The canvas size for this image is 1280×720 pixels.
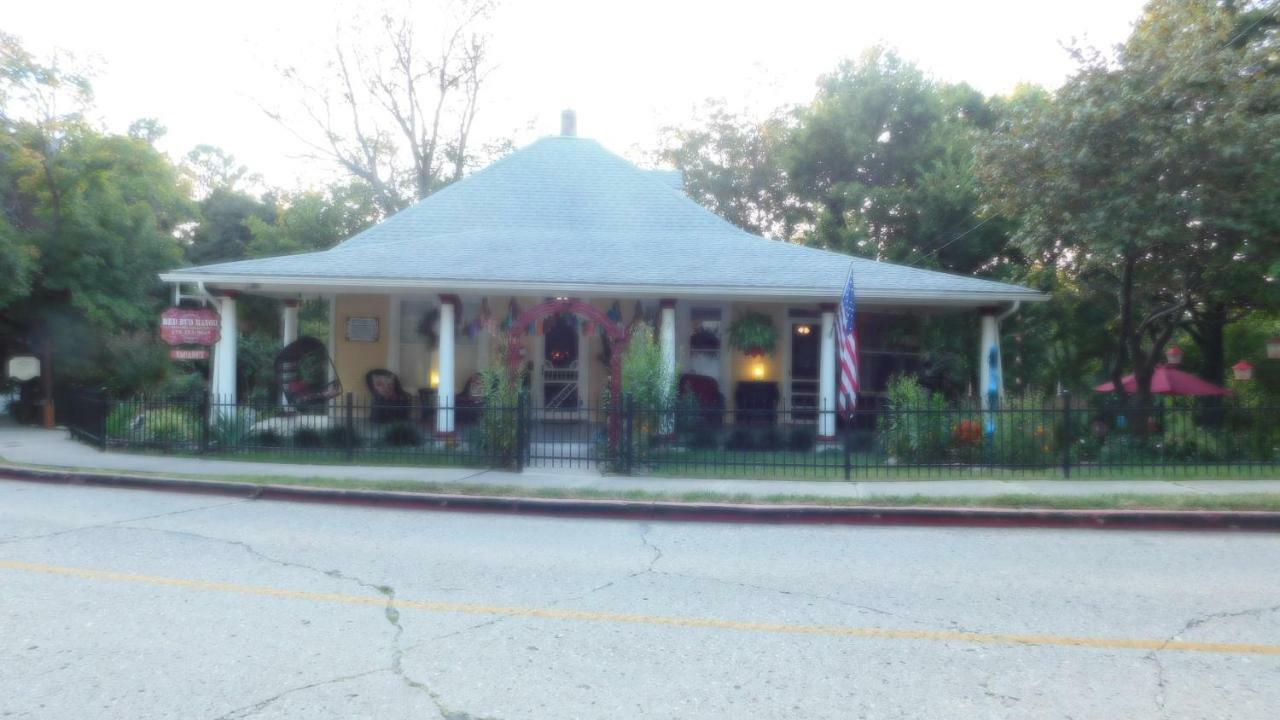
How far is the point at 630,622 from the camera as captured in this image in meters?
6.43

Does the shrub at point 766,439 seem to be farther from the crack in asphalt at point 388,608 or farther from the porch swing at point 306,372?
the porch swing at point 306,372

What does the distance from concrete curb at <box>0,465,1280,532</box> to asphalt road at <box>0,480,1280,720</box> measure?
412 mm

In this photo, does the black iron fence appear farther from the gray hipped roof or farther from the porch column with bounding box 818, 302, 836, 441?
the gray hipped roof

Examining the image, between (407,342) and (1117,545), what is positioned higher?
(407,342)

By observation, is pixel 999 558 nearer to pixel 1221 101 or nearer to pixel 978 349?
pixel 1221 101

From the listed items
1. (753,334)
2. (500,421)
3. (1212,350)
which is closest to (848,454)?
(500,421)

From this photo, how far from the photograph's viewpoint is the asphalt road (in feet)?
16.4

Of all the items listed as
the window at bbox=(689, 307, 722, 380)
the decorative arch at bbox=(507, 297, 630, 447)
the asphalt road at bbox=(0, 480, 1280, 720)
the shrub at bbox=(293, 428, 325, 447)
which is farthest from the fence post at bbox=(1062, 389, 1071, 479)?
the shrub at bbox=(293, 428, 325, 447)

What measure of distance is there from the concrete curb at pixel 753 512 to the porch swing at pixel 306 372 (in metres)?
6.79

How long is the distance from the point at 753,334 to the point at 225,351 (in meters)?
→ 9.62

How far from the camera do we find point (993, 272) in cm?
2469

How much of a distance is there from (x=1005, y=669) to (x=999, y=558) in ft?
11.1

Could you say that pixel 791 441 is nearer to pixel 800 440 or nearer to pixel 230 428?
pixel 800 440

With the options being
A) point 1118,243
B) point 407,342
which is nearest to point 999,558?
point 1118,243
